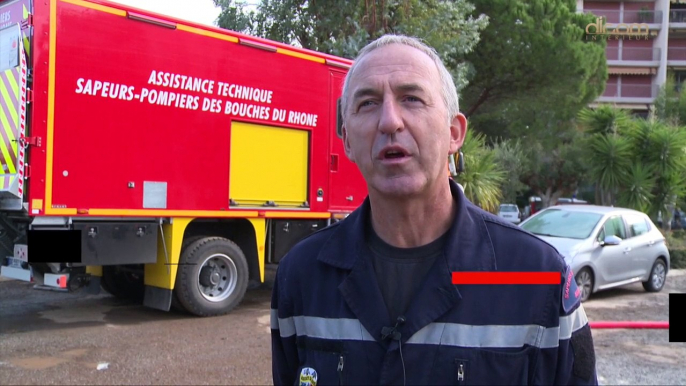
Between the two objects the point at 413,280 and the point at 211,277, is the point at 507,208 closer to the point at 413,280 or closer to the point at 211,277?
the point at 211,277

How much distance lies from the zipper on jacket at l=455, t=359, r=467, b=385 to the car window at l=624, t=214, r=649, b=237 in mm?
10407

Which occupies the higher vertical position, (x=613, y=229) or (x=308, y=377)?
(x=308, y=377)

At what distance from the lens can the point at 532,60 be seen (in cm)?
2344

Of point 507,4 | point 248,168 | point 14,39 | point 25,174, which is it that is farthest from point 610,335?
point 507,4

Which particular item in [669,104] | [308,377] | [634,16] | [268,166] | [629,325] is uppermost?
[634,16]

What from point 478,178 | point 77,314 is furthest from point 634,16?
point 77,314

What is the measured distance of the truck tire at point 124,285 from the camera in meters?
9.12

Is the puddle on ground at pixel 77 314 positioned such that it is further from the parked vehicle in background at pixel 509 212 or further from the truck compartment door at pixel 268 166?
the parked vehicle in background at pixel 509 212

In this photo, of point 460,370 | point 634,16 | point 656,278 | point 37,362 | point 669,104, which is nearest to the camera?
point 460,370

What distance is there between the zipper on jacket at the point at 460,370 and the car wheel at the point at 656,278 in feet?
36.5

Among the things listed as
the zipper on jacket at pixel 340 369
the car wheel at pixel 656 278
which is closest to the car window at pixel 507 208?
the car wheel at pixel 656 278

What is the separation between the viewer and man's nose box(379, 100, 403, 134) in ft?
5.80

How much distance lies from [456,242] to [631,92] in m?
54.4

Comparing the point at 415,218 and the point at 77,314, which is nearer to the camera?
the point at 415,218
